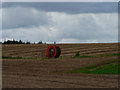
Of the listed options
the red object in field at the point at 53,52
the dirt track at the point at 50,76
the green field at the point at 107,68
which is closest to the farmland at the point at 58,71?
the dirt track at the point at 50,76

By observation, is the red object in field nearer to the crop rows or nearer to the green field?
the crop rows

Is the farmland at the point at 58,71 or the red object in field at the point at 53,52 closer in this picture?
the farmland at the point at 58,71

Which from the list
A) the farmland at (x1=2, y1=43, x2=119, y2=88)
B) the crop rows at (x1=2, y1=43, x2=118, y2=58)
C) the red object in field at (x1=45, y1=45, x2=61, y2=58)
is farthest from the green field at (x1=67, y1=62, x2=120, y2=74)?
the crop rows at (x1=2, y1=43, x2=118, y2=58)

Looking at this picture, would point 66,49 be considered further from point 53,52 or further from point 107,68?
point 107,68

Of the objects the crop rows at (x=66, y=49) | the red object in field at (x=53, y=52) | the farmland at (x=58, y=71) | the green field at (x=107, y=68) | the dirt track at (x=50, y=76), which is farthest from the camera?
the crop rows at (x=66, y=49)

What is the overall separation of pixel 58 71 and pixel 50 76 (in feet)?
7.43

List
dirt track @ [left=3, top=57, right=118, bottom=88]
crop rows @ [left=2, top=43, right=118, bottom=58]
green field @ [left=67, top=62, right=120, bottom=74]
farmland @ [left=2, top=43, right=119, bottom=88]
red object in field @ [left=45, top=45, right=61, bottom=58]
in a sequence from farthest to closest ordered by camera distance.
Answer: crop rows @ [left=2, top=43, right=118, bottom=58] → red object in field @ [left=45, top=45, right=61, bottom=58] → green field @ [left=67, top=62, right=120, bottom=74] → farmland @ [left=2, top=43, right=119, bottom=88] → dirt track @ [left=3, top=57, right=118, bottom=88]

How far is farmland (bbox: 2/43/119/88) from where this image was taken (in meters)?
17.7

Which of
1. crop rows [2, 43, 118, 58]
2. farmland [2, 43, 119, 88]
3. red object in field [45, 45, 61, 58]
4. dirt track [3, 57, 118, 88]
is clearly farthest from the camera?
crop rows [2, 43, 118, 58]

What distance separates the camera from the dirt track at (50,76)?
57.2 feet

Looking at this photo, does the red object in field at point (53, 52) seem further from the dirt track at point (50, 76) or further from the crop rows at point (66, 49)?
the dirt track at point (50, 76)

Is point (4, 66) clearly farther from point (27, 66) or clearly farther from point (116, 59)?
point (116, 59)

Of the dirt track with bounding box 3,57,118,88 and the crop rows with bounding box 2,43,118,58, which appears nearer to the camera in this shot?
the dirt track with bounding box 3,57,118,88

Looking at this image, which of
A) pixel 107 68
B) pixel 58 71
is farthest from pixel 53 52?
pixel 107 68
